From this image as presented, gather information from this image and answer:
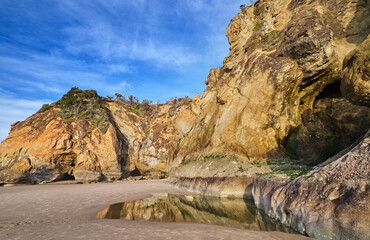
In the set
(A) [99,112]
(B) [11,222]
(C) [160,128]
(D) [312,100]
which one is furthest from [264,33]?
(A) [99,112]

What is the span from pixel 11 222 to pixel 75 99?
36.3 meters

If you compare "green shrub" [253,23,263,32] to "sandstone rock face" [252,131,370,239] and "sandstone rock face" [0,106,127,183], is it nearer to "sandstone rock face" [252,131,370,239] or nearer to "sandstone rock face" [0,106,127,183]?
"sandstone rock face" [252,131,370,239]

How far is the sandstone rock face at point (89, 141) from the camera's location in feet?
97.3

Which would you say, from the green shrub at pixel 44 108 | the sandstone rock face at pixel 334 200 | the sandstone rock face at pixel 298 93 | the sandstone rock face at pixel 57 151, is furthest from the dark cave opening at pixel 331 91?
the green shrub at pixel 44 108

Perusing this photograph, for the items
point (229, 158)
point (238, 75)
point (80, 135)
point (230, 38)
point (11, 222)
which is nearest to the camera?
point (11, 222)

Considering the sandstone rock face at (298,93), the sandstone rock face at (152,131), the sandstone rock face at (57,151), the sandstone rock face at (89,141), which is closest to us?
the sandstone rock face at (298,93)

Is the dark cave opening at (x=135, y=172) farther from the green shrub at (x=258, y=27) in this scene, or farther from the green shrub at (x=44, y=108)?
the green shrub at (x=258, y=27)

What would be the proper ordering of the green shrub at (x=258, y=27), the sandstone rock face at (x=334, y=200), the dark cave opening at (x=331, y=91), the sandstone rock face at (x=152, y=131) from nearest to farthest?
1. the sandstone rock face at (x=334, y=200)
2. the dark cave opening at (x=331, y=91)
3. the green shrub at (x=258, y=27)
4. the sandstone rock face at (x=152, y=131)

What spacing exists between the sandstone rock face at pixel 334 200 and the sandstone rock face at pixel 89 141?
94.9 feet

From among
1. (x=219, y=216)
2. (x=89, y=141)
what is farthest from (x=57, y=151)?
(x=219, y=216)

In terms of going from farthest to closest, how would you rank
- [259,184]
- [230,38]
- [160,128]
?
[160,128] < [230,38] < [259,184]

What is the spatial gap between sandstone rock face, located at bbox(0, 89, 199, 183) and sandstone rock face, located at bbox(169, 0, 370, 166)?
18.1 m

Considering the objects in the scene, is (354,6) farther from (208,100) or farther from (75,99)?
(75,99)

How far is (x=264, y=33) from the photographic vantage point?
20875 mm
